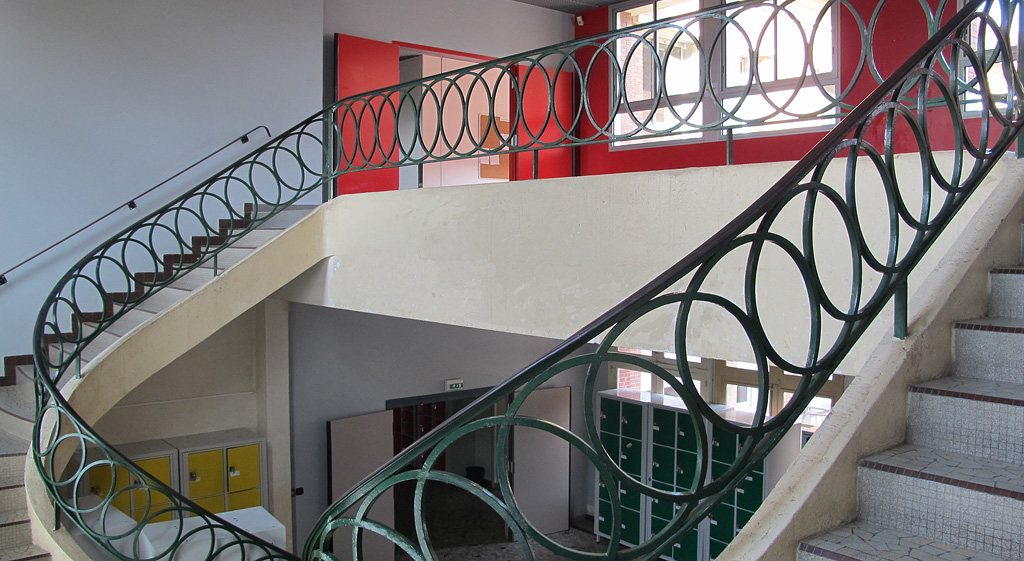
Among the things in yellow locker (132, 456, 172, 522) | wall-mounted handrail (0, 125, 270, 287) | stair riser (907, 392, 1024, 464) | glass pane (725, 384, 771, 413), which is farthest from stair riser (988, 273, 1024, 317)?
glass pane (725, 384, 771, 413)

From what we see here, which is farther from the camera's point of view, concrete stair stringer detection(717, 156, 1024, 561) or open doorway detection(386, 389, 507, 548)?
open doorway detection(386, 389, 507, 548)

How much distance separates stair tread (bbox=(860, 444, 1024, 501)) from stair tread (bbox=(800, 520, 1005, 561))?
128mm

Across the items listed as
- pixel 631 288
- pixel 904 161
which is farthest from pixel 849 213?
pixel 631 288

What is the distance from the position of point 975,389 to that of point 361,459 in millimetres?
6656

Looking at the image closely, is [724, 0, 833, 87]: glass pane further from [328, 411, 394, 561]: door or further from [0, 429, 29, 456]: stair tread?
[0, 429, 29, 456]: stair tread

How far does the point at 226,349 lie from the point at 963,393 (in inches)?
258

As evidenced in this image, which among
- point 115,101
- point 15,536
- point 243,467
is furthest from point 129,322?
point 243,467

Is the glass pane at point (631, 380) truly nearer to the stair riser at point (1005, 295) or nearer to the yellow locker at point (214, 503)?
the yellow locker at point (214, 503)

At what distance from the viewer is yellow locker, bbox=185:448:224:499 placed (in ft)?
21.9

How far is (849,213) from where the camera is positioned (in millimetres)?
1780

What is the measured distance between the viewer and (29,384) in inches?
212

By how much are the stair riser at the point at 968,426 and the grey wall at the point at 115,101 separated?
6.12 m

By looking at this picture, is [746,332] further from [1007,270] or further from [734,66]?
[734,66]

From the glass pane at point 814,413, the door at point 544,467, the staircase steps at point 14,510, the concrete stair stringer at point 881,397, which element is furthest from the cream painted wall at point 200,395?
the concrete stair stringer at point 881,397
